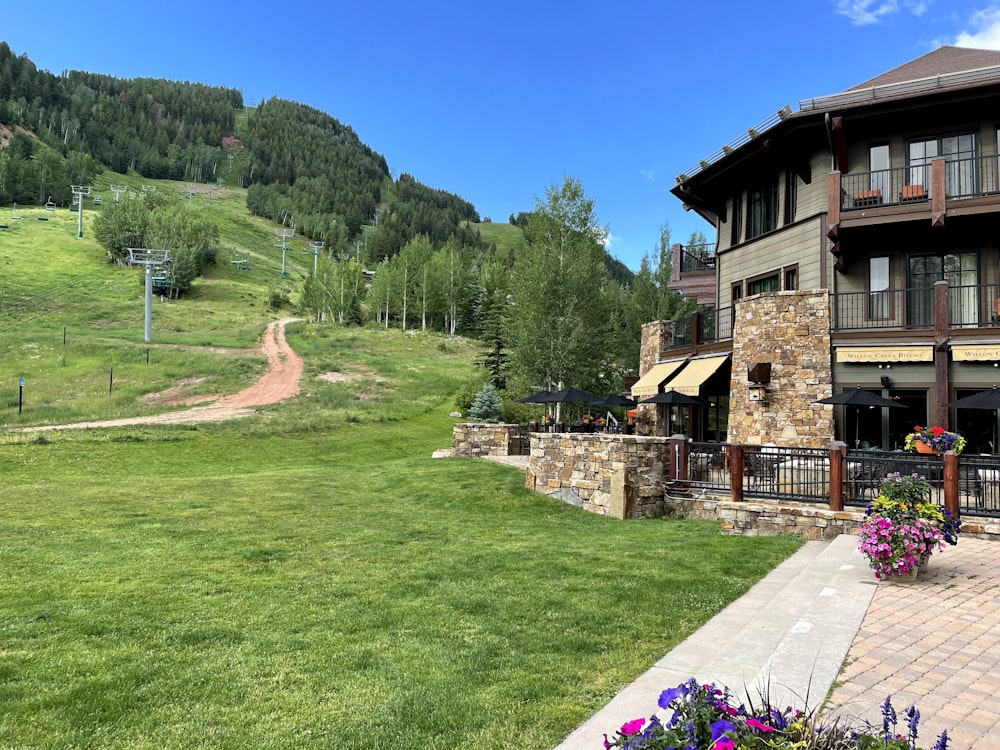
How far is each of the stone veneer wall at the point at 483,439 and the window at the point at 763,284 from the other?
1014 centimetres

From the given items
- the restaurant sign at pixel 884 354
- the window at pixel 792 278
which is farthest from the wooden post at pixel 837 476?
the window at pixel 792 278

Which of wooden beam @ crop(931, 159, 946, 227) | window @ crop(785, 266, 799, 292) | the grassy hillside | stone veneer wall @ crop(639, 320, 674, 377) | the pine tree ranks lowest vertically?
the grassy hillside

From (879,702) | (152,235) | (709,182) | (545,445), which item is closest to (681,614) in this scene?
(879,702)

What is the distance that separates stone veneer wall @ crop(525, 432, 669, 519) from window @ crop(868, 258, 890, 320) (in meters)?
9.15

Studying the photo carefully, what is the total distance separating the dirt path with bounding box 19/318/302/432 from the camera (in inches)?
1122

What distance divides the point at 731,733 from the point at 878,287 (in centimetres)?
1929

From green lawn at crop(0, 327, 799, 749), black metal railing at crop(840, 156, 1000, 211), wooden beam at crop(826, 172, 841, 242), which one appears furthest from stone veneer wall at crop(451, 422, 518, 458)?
black metal railing at crop(840, 156, 1000, 211)

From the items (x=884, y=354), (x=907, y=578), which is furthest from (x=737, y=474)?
(x=884, y=354)

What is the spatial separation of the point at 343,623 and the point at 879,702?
467cm

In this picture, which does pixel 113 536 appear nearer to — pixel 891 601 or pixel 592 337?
pixel 891 601

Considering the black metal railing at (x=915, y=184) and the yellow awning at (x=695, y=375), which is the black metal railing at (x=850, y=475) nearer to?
the yellow awning at (x=695, y=375)

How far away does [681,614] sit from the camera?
6.48 meters

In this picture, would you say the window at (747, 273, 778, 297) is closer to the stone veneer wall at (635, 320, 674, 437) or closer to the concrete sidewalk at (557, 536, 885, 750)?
the stone veneer wall at (635, 320, 674, 437)

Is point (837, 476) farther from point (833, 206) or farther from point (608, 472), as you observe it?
point (833, 206)
